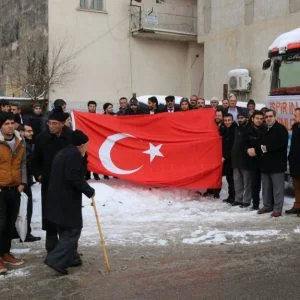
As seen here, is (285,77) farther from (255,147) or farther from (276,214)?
(276,214)

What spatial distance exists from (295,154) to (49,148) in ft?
15.3

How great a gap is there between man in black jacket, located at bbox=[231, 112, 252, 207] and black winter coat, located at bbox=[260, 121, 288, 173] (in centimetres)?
71

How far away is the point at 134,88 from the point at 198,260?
78.9 feet

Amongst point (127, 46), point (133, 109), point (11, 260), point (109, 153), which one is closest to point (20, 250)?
point (11, 260)

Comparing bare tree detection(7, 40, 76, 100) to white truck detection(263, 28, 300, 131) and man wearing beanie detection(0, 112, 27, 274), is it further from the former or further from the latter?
man wearing beanie detection(0, 112, 27, 274)

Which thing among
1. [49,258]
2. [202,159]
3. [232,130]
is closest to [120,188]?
[202,159]

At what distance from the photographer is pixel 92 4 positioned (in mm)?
28453

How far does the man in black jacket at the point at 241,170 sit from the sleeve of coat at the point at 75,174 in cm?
466

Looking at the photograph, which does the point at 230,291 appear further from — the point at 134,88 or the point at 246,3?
the point at 134,88

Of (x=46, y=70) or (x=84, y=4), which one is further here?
(x=84, y=4)

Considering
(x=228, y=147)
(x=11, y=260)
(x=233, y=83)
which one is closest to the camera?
(x=11, y=260)

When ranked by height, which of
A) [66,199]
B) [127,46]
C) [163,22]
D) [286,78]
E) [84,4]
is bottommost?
[66,199]

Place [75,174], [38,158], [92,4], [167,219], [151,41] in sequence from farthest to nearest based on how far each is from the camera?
1. [151,41]
2. [92,4]
3. [167,219]
4. [38,158]
5. [75,174]

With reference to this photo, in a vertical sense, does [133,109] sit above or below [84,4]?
below
